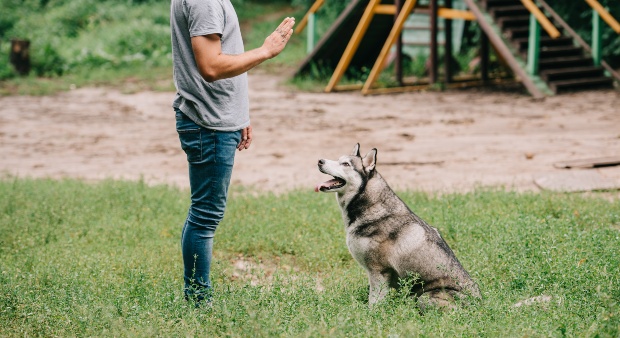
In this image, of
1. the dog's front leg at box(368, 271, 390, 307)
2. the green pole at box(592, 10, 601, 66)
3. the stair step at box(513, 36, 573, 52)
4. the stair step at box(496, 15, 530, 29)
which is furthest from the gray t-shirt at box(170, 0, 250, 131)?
the green pole at box(592, 10, 601, 66)

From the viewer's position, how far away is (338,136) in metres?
11.7

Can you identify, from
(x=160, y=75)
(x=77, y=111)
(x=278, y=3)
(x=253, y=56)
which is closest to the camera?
(x=253, y=56)

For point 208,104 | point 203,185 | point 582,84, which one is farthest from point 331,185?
point 582,84

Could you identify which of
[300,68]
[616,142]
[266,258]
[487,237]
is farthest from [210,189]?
[300,68]

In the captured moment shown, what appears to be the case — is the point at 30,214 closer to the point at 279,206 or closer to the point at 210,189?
the point at 279,206

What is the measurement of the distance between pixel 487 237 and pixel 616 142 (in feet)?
16.4

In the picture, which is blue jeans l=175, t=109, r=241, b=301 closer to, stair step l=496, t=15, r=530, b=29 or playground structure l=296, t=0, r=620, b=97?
playground structure l=296, t=0, r=620, b=97

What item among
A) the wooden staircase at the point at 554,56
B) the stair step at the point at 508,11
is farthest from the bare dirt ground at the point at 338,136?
the stair step at the point at 508,11

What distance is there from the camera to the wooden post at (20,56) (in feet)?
60.4

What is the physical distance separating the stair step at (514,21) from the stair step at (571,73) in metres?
1.28

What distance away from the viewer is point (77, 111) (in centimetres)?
1443

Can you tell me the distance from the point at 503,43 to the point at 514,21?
873 mm

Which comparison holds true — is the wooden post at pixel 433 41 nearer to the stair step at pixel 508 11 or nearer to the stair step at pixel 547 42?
the stair step at pixel 508 11

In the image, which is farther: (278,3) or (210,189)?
(278,3)
